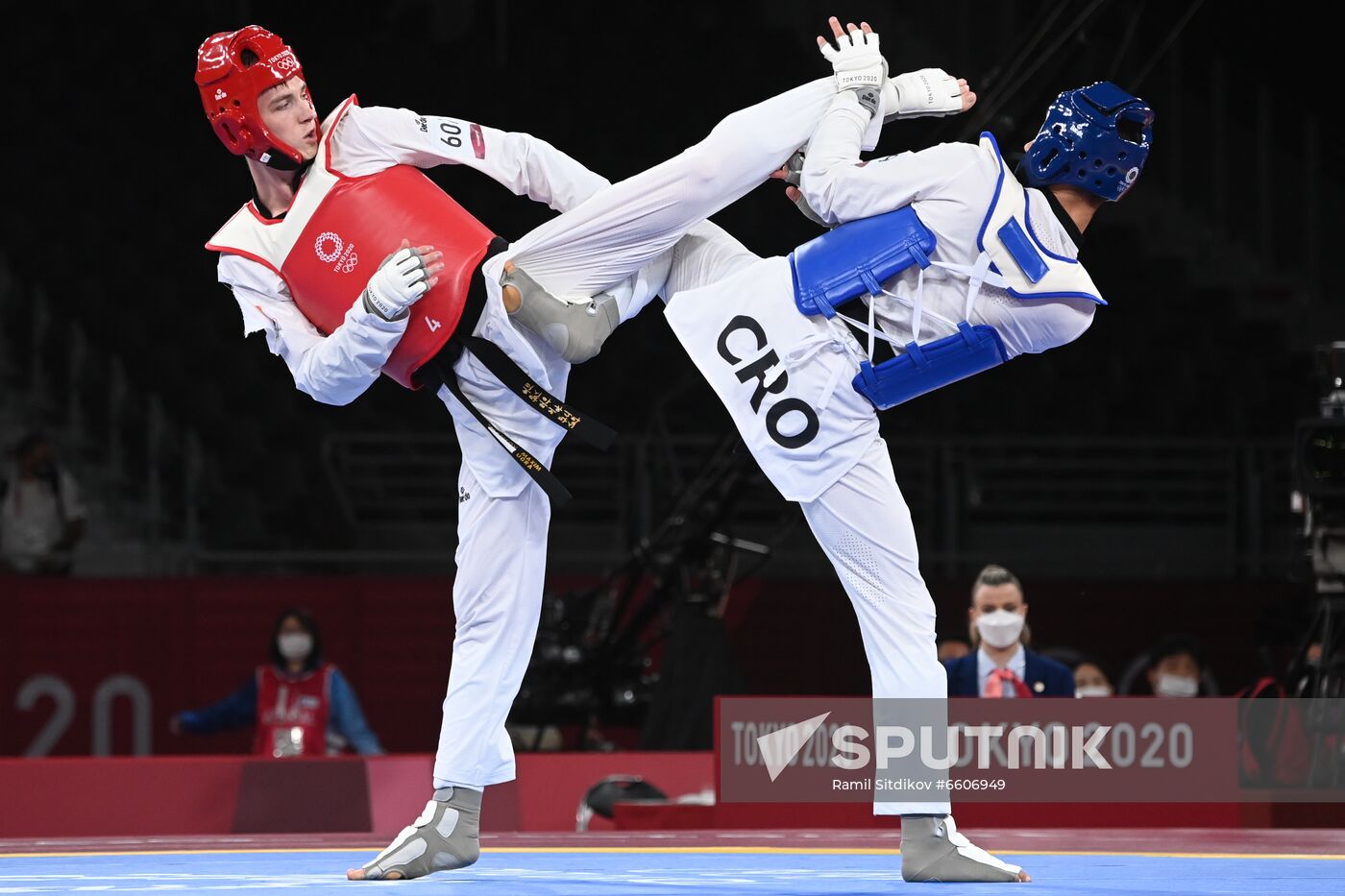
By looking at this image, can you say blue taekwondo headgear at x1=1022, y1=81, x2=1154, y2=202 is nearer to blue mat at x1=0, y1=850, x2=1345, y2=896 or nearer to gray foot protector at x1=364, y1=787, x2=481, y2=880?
blue mat at x1=0, y1=850, x2=1345, y2=896

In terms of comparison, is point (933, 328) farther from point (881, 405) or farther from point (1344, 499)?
point (1344, 499)

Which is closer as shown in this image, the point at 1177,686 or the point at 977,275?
the point at 977,275

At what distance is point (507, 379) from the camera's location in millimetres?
4344

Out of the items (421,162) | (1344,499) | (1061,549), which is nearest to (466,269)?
(421,162)

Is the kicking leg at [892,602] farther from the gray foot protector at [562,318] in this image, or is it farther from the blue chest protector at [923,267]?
the gray foot protector at [562,318]

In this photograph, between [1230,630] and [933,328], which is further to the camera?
[1230,630]

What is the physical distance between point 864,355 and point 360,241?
115cm

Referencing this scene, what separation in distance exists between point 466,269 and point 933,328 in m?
1.03

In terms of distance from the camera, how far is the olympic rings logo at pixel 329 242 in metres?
4.37

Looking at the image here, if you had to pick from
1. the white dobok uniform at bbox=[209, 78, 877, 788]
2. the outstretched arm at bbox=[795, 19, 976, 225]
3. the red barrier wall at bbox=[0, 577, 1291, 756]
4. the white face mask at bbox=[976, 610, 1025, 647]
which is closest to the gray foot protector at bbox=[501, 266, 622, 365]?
the white dobok uniform at bbox=[209, 78, 877, 788]

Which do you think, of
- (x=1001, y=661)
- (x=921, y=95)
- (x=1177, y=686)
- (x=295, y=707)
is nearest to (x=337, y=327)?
(x=921, y=95)

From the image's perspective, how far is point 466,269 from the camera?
4.30 m

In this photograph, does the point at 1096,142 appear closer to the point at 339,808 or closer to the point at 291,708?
the point at 339,808

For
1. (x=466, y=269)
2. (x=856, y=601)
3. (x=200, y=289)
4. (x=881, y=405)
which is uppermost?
(x=200, y=289)
